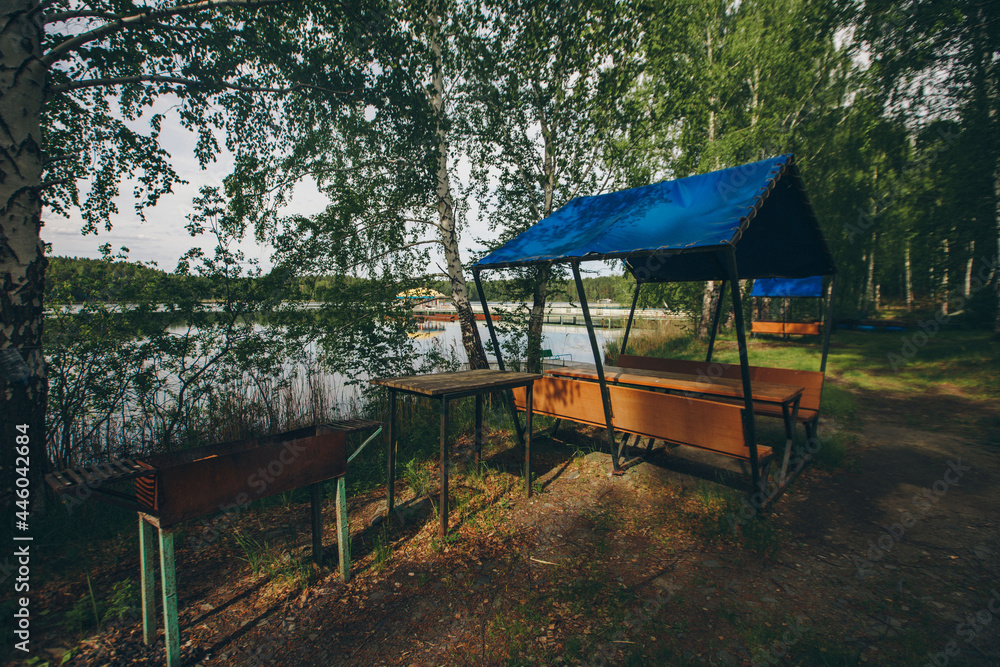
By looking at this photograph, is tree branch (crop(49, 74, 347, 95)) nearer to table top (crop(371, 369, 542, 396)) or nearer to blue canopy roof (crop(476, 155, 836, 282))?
blue canopy roof (crop(476, 155, 836, 282))

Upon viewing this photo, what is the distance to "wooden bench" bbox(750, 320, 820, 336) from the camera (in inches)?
580

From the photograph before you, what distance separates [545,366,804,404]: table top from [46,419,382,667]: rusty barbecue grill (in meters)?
2.98

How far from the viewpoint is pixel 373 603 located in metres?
→ 2.72

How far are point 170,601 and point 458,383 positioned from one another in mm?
2202

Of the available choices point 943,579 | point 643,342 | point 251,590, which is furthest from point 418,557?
point 643,342

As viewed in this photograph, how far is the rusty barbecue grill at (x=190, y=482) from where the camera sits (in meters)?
2.08

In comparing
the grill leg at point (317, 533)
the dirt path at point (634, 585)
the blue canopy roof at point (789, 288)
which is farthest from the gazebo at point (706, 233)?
the blue canopy roof at point (789, 288)

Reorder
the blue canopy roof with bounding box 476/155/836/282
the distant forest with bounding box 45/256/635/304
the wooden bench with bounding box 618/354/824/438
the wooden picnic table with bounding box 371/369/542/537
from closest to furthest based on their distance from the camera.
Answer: the wooden picnic table with bounding box 371/369/542/537 → the blue canopy roof with bounding box 476/155/836/282 → the distant forest with bounding box 45/256/635/304 → the wooden bench with bounding box 618/354/824/438

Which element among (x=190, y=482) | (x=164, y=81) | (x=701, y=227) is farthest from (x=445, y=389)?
(x=164, y=81)

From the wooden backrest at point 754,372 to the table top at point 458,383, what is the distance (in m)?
3.03

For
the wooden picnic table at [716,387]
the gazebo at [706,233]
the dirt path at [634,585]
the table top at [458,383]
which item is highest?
the gazebo at [706,233]

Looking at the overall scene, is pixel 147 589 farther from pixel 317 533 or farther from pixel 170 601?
pixel 317 533

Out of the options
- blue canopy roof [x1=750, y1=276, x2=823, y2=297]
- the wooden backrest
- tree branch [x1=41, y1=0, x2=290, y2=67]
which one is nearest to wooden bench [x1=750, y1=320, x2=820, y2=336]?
blue canopy roof [x1=750, y1=276, x2=823, y2=297]

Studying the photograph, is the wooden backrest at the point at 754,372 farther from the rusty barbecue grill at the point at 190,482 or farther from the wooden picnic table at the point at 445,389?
the rusty barbecue grill at the point at 190,482
